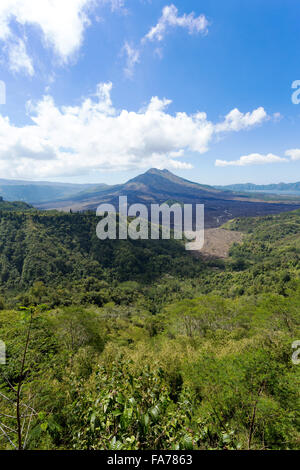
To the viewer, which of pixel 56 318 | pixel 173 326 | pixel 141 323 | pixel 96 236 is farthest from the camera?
pixel 96 236

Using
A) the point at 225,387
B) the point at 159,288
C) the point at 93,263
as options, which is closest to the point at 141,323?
the point at 225,387

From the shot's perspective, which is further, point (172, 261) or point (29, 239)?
point (172, 261)

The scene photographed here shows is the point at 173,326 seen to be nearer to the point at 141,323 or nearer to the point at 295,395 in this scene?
the point at 141,323
